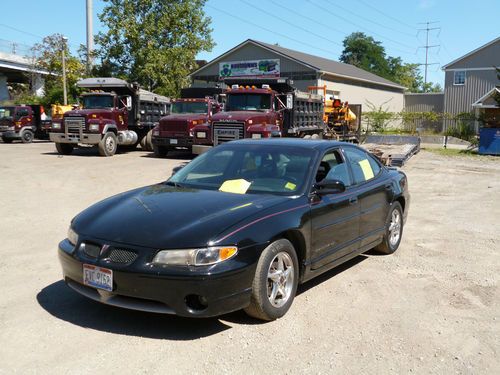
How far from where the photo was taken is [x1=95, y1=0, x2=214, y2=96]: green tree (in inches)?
1282

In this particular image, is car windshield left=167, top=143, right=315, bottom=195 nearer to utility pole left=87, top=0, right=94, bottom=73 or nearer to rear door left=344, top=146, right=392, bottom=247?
rear door left=344, top=146, right=392, bottom=247

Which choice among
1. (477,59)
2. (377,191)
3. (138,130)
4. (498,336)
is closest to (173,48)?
(138,130)

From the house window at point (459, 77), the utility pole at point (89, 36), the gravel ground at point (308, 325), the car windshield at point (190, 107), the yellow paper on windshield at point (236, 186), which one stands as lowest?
the gravel ground at point (308, 325)

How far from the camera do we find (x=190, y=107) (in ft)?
67.1

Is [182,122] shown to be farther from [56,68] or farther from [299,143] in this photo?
[56,68]

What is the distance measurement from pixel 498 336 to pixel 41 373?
341 cm

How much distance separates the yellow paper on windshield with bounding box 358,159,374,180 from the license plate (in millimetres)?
3203

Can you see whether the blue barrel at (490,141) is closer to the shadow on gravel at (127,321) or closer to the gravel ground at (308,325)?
the gravel ground at (308,325)

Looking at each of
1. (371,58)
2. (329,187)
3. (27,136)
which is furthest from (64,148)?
(371,58)

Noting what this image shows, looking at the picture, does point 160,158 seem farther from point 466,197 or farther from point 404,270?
point 404,270

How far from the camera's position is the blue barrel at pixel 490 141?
75.4 feet

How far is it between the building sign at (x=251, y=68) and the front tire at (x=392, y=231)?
1211 inches

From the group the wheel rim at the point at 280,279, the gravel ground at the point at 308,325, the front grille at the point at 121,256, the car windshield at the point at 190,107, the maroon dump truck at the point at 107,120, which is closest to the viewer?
the gravel ground at the point at 308,325

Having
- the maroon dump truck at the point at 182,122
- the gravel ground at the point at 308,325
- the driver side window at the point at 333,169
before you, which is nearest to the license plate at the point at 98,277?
the gravel ground at the point at 308,325
